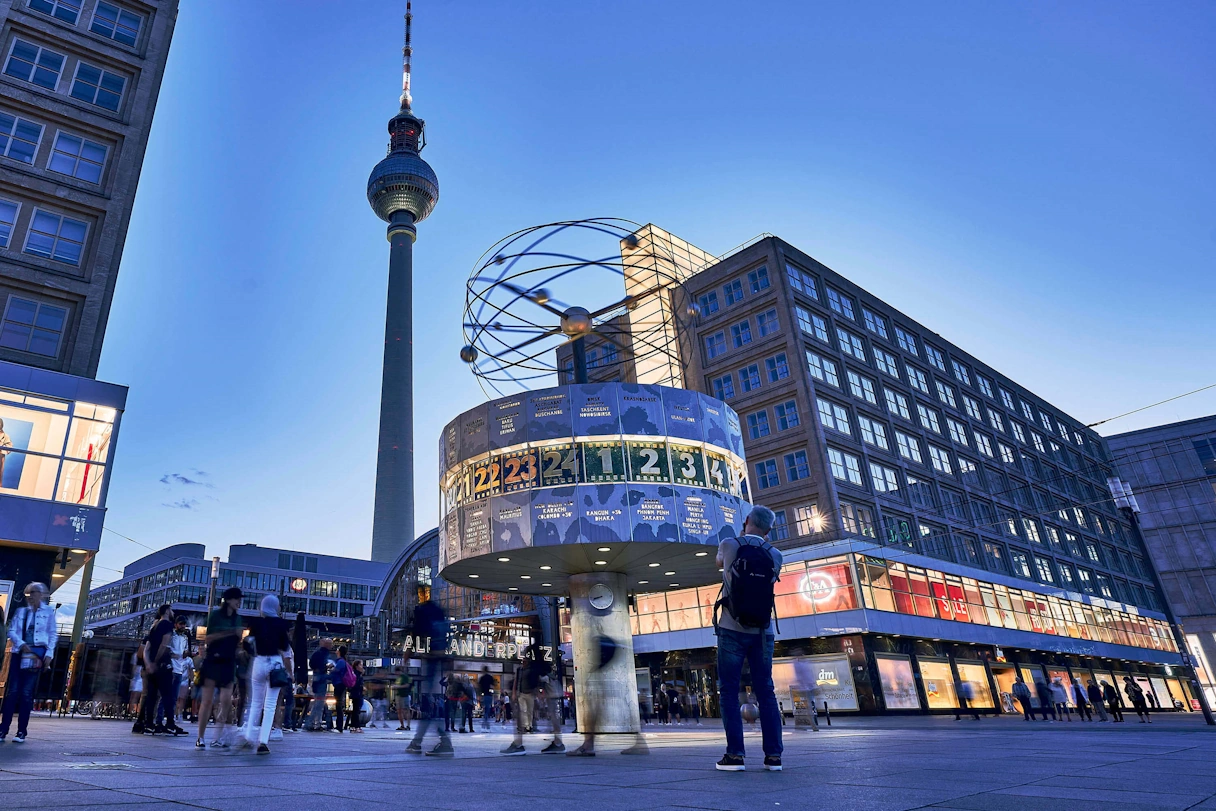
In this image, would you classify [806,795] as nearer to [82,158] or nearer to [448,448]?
[448,448]

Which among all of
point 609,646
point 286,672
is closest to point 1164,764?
point 609,646

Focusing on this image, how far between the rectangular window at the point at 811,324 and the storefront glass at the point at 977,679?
20650 mm

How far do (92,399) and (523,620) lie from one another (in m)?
46.4

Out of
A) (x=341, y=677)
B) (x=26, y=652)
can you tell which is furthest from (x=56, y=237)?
(x=26, y=652)

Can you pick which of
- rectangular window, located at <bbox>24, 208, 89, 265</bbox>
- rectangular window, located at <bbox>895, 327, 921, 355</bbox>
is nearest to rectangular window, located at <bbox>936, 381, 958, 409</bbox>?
rectangular window, located at <bbox>895, 327, 921, 355</bbox>

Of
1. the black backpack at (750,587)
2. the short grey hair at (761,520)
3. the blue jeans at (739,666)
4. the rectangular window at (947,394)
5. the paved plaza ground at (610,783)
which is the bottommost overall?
the paved plaza ground at (610,783)

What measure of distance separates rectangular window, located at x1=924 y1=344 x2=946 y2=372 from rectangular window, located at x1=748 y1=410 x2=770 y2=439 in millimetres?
19315

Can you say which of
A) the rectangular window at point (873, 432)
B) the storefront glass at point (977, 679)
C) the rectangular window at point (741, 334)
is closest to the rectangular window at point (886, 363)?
the rectangular window at point (873, 432)

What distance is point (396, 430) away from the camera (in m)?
132

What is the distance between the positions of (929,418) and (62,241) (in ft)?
164

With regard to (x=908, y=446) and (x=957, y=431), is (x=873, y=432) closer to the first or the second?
(x=908, y=446)

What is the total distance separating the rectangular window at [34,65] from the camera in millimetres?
25344

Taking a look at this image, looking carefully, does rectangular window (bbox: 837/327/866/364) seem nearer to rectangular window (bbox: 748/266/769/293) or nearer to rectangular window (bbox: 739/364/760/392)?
rectangular window (bbox: 748/266/769/293)

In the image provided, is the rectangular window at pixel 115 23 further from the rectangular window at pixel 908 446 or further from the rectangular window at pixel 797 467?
the rectangular window at pixel 908 446
